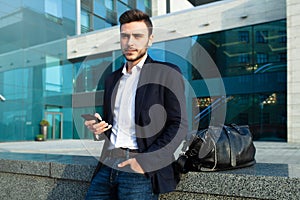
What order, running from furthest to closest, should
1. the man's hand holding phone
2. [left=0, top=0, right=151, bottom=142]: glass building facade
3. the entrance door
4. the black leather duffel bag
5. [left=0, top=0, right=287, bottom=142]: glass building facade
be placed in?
1. the entrance door
2. [left=0, top=0, right=151, bottom=142]: glass building facade
3. [left=0, top=0, right=287, bottom=142]: glass building facade
4. the black leather duffel bag
5. the man's hand holding phone

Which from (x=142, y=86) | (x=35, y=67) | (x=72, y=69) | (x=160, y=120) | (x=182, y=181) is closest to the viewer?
(x=160, y=120)

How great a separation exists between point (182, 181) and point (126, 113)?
692 mm

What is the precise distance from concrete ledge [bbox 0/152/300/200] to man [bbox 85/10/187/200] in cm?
28

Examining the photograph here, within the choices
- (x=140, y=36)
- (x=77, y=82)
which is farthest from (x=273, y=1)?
(x=140, y=36)

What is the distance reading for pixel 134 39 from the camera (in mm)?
1874

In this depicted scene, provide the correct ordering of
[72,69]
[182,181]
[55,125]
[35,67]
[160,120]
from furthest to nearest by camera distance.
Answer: [72,69], [55,125], [35,67], [182,181], [160,120]

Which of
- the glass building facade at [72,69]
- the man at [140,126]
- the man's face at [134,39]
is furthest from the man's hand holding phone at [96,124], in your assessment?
the glass building facade at [72,69]

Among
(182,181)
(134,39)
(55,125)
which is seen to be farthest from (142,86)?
(55,125)

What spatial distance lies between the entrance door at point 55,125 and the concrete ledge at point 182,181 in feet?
62.3

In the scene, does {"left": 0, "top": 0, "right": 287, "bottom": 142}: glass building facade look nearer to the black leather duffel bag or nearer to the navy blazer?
the black leather duffel bag

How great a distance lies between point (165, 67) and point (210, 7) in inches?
658

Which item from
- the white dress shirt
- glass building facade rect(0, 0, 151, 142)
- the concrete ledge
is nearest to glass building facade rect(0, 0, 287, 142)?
glass building facade rect(0, 0, 151, 142)

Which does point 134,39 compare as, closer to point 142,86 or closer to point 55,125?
point 142,86

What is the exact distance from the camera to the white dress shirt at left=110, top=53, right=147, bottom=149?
6.06 feet
